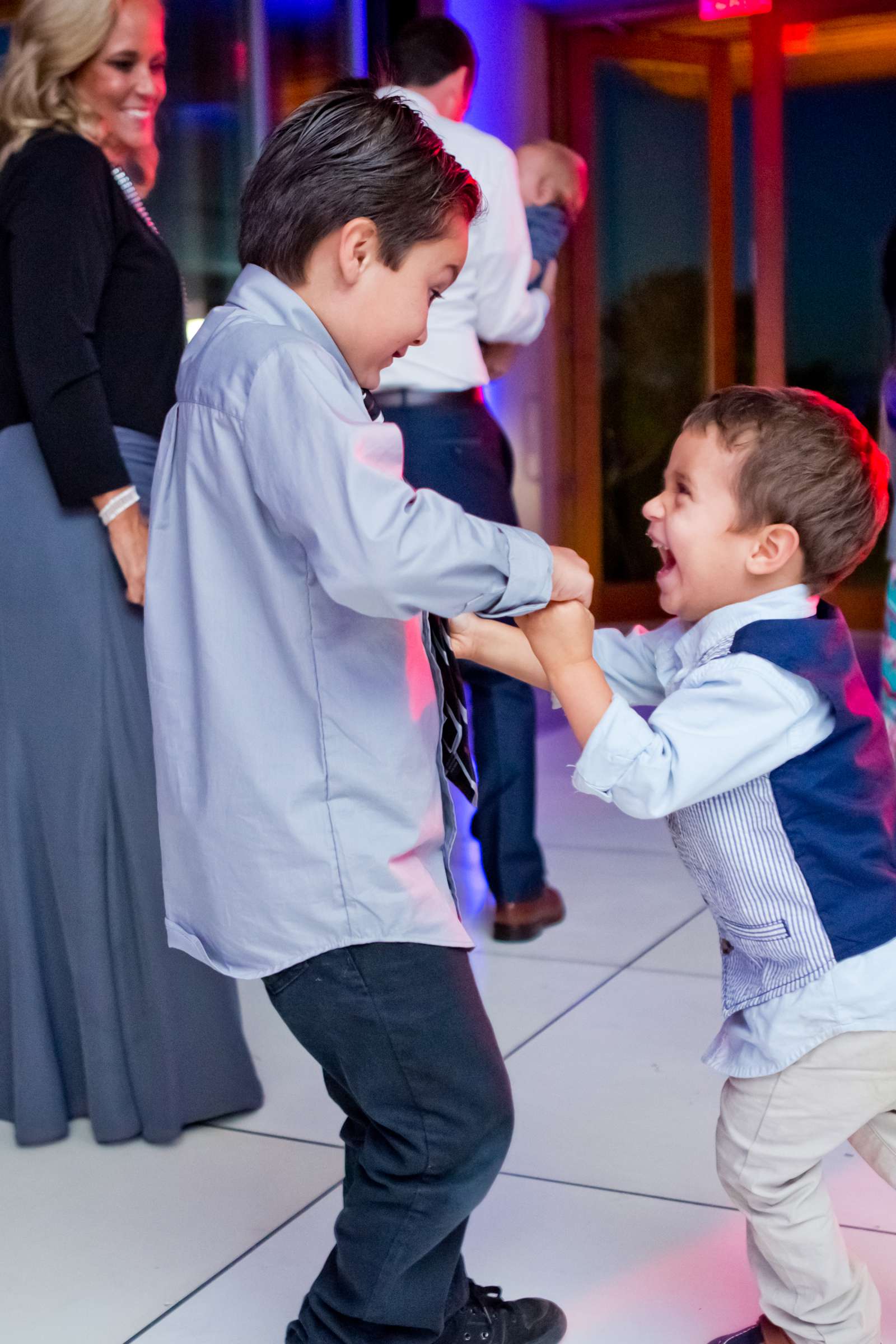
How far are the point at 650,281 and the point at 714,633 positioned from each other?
603 cm

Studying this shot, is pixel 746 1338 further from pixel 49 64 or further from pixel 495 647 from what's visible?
pixel 49 64

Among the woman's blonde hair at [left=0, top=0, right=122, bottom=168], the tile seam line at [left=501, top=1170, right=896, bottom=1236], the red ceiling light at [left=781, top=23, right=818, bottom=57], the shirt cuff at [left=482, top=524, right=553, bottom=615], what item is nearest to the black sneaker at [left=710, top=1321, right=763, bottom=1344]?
the tile seam line at [left=501, top=1170, right=896, bottom=1236]

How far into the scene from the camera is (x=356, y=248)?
125cm

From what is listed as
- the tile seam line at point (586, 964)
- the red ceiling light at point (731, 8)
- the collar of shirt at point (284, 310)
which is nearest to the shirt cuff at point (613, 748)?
the collar of shirt at point (284, 310)

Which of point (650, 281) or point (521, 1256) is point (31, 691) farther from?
point (650, 281)

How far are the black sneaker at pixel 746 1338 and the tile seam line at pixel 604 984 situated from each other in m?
0.78

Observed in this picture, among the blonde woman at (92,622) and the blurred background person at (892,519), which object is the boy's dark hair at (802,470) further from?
the blurred background person at (892,519)

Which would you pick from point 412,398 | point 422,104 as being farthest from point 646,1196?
point 422,104

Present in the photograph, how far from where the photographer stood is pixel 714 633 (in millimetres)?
1395

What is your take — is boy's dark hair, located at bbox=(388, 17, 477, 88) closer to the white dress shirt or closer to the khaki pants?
the white dress shirt

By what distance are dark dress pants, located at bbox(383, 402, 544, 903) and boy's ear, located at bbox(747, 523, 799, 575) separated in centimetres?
147

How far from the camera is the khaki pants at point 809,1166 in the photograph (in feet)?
4.38

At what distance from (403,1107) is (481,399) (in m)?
1.92

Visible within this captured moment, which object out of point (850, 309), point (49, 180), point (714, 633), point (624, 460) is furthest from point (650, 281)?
point (714, 633)
